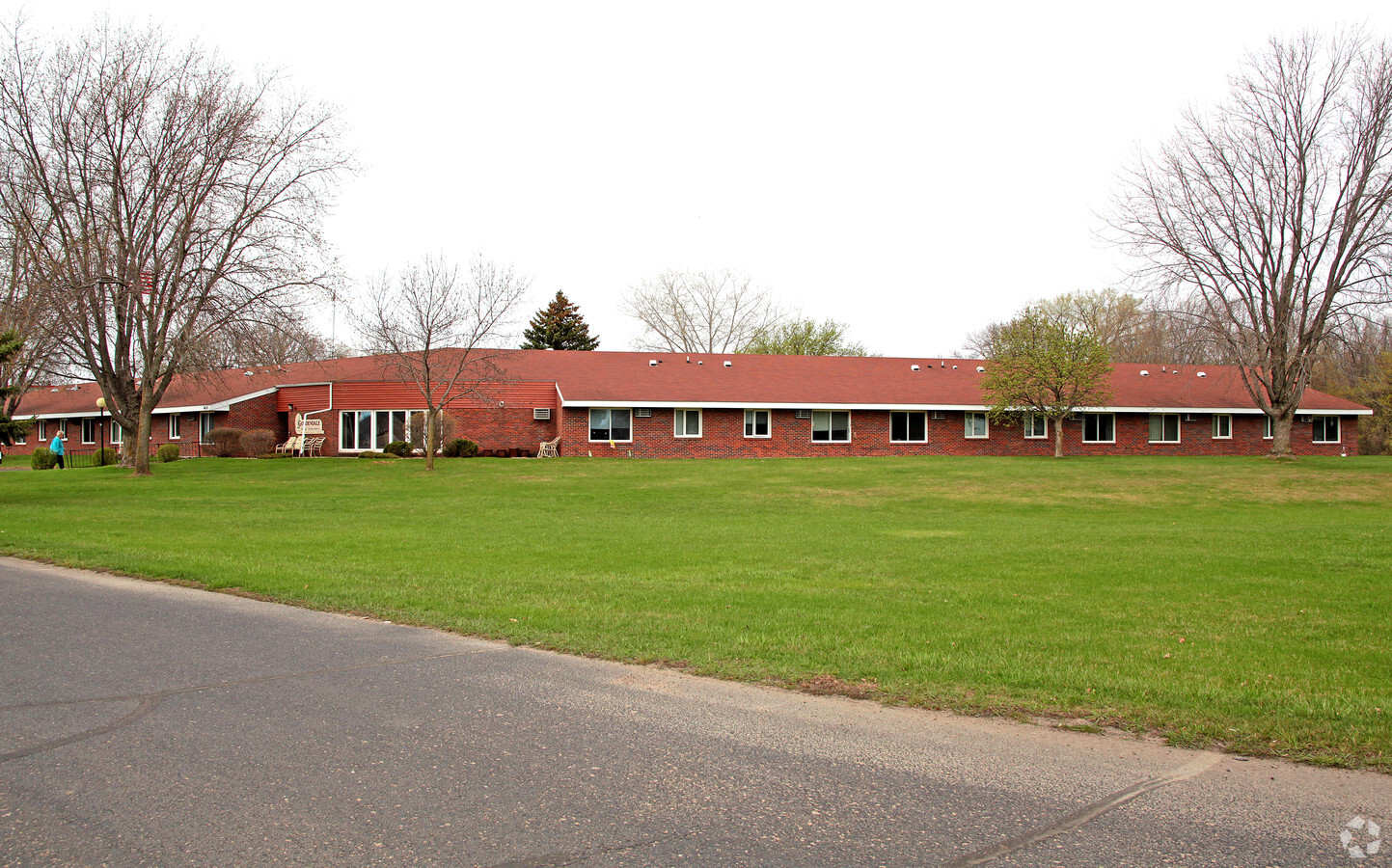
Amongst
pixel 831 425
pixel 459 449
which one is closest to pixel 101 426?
pixel 459 449

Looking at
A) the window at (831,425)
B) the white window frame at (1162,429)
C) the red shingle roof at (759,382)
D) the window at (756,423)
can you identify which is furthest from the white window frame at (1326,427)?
the window at (756,423)

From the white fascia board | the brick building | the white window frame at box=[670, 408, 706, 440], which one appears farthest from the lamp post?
the white window frame at box=[670, 408, 706, 440]

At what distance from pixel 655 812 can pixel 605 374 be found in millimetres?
38004

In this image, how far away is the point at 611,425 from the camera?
126 ft

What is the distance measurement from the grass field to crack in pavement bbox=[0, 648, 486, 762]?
4.05 feet

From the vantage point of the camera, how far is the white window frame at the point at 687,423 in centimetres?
3872

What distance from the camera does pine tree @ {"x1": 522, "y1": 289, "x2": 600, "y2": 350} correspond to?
68.0 metres

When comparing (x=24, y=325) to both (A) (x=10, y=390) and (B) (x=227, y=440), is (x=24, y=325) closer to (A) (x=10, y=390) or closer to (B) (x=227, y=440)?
(A) (x=10, y=390)

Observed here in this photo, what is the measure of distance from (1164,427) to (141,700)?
145ft

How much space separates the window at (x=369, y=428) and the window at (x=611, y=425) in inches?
332

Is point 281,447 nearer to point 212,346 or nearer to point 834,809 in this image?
point 212,346

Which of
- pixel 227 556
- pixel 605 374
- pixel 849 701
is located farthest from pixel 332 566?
pixel 605 374

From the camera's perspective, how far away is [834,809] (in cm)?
430

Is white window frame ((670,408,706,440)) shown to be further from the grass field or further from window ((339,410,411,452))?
the grass field
